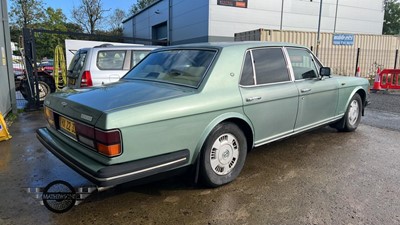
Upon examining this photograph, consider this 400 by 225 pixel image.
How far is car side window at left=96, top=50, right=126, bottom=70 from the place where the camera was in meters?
6.89

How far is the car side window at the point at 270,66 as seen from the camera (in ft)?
12.6

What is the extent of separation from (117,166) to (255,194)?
157cm

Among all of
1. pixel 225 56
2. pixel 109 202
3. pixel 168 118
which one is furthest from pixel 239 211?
pixel 225 56

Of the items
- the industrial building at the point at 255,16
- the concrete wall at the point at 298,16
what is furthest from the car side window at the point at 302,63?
the concrete wall at the point at 298,16

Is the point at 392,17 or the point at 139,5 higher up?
the point at 139,5

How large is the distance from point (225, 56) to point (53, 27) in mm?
38915

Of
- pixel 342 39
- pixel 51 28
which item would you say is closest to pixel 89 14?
pixel 51 28

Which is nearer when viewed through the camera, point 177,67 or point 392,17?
point 177,67

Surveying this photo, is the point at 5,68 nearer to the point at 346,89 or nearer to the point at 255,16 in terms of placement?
the point at 346,89

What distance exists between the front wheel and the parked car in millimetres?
4221

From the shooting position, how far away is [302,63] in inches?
183

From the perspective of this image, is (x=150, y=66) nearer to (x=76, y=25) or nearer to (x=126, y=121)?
(x=126, y=121)

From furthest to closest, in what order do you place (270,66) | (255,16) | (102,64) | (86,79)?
1. (255,16)
2. (102,64)
3. (86,79)
4. (270,66)

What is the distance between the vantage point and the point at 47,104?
11.7 ft
